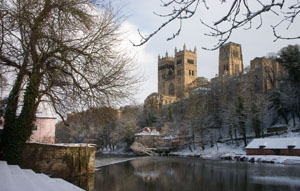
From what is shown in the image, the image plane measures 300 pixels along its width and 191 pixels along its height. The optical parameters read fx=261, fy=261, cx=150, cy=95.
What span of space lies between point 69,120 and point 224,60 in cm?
8462

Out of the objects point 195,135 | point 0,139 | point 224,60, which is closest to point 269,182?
point 0,139

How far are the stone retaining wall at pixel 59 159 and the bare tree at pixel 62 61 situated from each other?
211 centimetres

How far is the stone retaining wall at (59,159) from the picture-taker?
13.6 meters

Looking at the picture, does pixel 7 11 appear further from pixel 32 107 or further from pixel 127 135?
pixel 127 135

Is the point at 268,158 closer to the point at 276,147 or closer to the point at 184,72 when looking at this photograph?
the point at 276,147

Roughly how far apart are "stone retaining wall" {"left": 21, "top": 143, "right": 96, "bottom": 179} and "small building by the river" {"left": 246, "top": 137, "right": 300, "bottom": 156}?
74.4 ft

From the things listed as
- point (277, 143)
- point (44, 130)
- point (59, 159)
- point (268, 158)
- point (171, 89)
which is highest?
point (171, 89)

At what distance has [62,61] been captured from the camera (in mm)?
11109

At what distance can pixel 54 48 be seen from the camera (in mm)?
11008

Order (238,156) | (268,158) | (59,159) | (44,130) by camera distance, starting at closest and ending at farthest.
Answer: (59,159)
(44,130)
(268,158)
(238,156)

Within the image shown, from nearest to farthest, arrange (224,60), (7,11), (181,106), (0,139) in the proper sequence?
(7,11) < (0,139) < (181,106) < (224,60)

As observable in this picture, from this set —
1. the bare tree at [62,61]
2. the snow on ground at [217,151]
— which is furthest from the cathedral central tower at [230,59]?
the bare tree at [62,61]

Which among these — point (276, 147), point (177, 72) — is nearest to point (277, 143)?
point (276, 147)

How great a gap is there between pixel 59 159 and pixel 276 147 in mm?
25619
